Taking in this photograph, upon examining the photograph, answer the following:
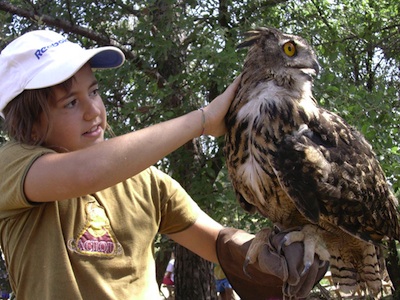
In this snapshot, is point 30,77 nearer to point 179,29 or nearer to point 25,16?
point 179,29

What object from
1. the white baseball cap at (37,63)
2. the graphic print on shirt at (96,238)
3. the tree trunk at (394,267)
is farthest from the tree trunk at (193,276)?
the white baseball cap at (37,63)

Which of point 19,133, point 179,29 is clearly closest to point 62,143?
point 19,133

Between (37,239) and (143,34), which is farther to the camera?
(143,34)

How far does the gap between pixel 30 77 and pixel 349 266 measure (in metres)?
1.79

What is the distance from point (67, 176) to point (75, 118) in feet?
0.79

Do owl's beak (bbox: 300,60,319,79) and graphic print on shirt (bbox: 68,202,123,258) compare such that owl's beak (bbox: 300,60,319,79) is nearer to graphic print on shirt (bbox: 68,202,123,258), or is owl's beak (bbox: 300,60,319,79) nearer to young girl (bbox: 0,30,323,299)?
young girl (bbox: 0,30,323,299)

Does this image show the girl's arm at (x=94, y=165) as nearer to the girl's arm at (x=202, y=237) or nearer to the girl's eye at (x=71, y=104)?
the girl's eye at (x=71, y=104)

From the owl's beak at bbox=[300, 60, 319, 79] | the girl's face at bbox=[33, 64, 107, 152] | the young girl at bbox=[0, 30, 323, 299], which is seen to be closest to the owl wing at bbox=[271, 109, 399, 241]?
the owl's beak at bbox=[300, 60, 319, 79]

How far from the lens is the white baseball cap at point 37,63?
1.64 metres

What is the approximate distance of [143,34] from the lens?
414cm

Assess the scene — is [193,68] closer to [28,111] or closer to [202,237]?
[202,237]

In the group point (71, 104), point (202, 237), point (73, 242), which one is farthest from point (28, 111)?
point (202, 237)

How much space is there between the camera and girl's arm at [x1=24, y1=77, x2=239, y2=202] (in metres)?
1.55

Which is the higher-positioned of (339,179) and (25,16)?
(25,16)
